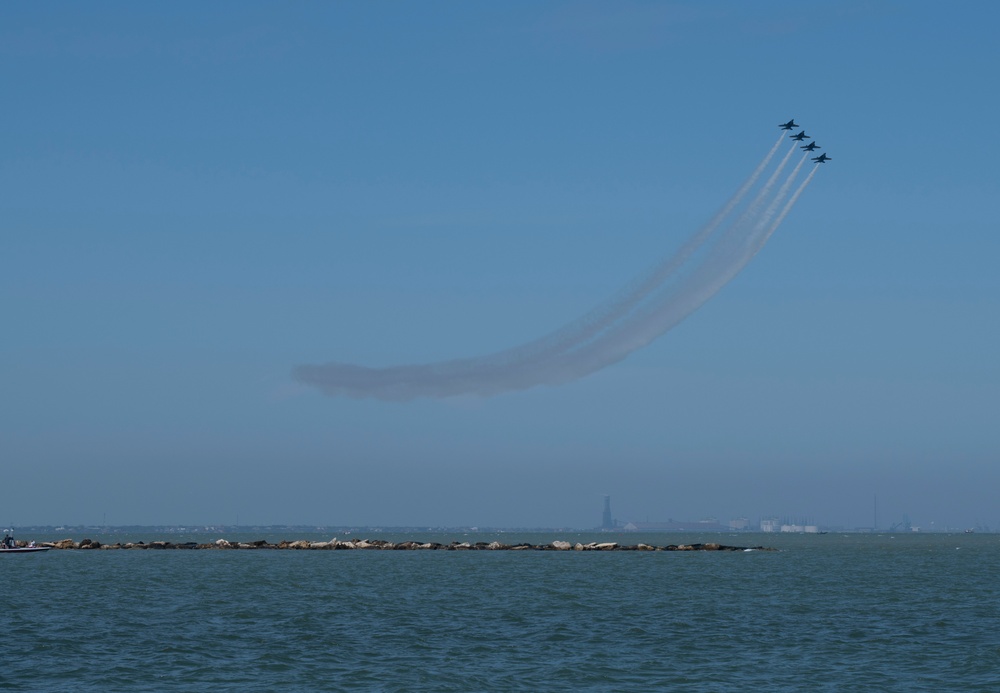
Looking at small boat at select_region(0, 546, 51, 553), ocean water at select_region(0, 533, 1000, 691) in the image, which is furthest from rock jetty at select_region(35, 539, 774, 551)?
ocean water at select_region(0, 533, 1000, 691)

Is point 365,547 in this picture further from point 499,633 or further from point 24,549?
point 499,633

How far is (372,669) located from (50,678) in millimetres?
11628

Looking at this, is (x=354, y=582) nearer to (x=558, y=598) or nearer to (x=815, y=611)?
(x=558, y=598)

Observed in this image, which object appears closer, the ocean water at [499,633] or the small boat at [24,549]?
the ocean water at [499,633]

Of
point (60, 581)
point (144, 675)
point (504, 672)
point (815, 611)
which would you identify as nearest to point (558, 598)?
point (815, 611)

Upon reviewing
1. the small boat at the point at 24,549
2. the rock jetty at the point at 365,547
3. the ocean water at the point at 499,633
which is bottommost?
the ocean water at the point at 499,633

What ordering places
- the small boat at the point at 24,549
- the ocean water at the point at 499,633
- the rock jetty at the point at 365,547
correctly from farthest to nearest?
the rock jetty at the point at 365,547 → the small boat at the point at 24,549 → the ocean water at the point at 499,633

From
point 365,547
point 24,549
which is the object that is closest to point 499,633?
point 24,549

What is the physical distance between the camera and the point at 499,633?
2281 inches

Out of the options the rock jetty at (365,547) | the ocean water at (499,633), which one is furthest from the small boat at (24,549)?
the ocean water at (499,633)

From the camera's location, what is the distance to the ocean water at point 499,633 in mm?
43969

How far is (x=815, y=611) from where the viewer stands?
6944 centimetres

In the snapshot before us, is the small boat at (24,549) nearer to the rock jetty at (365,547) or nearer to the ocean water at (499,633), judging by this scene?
the rock jetty at (365,547)

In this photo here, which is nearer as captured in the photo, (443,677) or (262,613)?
(443,677)
